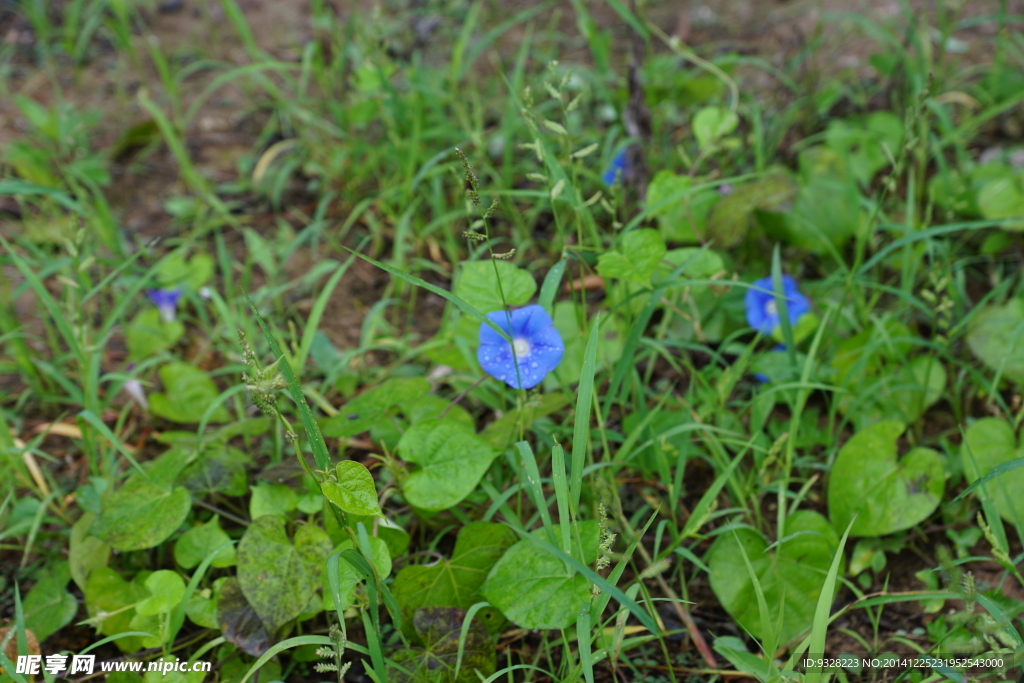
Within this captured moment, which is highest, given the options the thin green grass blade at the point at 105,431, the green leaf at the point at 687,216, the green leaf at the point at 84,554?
the green leaf at the point at 687,216

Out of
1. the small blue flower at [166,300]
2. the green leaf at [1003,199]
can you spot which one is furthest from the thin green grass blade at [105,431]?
the green leaf at [1003,199]

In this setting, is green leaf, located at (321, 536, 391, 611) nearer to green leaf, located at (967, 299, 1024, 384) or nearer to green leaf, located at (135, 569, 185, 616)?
green leaf, located at (135, 569, 185, 616)

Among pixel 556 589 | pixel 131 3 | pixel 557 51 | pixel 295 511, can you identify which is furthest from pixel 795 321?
pixel 131 3

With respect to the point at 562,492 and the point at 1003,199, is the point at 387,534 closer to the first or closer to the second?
the point at 562,492

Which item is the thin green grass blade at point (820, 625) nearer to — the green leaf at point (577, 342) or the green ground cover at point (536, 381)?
the green ground cover at point (536, 381)

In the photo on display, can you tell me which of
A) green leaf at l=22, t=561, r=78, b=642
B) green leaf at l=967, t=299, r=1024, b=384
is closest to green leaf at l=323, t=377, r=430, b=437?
green leaf at l=22, t=561, r=78, b=642

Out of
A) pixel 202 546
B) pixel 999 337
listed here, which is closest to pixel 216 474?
pixel 202 546
